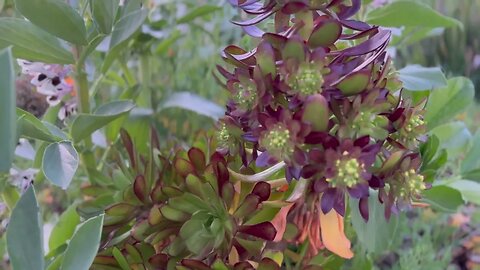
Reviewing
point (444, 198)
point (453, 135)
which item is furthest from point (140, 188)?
point (453, 135)

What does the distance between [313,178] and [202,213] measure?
108mm

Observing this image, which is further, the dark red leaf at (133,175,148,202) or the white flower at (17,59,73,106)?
the white flower at (17,59,73,106)

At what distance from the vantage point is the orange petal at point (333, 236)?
17.8 inches

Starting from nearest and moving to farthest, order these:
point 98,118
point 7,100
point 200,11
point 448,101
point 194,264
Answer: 1. point 7,100
2. point 194,264
3. point 98,118
4. point 448,101
5. point 200,11

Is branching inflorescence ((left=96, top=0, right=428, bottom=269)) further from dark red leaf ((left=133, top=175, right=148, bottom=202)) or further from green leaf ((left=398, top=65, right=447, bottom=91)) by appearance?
green leaf ((left=398, top=65, right=447, bottom=91))

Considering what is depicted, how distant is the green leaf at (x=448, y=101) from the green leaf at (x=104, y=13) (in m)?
0.31

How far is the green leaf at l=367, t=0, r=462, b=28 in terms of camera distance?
647 mm

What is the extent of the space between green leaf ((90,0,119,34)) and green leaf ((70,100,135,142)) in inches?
2.6

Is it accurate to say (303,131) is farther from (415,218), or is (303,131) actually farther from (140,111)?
(415,218)

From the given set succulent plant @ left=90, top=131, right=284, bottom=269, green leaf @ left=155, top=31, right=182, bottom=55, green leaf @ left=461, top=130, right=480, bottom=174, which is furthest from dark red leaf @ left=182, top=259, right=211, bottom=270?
green leaf @ left=155, top=31, right=182, bottom=55

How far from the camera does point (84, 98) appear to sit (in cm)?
63

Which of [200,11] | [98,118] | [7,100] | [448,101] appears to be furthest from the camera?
[200,11]

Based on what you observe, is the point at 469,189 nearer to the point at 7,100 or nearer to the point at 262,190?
the point at 262,190

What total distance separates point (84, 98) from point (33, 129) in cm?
18
